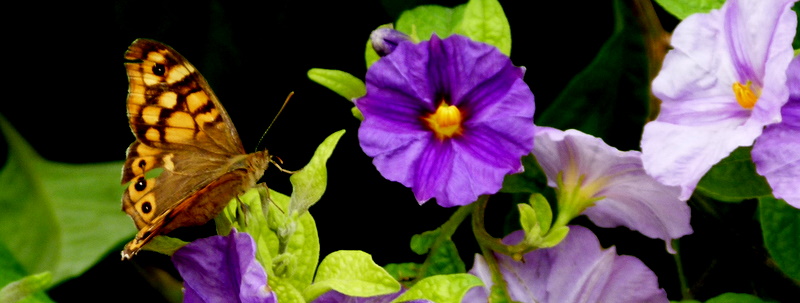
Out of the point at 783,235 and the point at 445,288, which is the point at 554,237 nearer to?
the point at 445,288

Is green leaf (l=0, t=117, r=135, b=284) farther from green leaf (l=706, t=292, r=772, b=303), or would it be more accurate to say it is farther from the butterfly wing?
green leaf (l=706, t=292, r=772, b=303)

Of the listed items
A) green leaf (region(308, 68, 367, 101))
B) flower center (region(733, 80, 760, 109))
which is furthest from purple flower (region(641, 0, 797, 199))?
green leaf (region(308, 68, 367, 101))

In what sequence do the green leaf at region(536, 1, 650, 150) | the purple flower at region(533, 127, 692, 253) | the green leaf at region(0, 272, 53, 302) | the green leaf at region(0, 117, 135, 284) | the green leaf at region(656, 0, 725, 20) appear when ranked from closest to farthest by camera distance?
the green leaf at region(0, 272, 53, 302)
the purple flower at region(533, 127, 692, 253)
the green leaf at region(656, 0, 725, 20)
the green leaf at region(536, 1, 650, 150)
the green leaf at region(0, 117, 135, 284)

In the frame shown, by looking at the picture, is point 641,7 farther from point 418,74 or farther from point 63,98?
point 63,98

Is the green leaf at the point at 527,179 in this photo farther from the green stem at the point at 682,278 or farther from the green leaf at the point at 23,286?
the green leaf at the point at 23,286

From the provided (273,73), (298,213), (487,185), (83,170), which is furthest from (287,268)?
(83,170)

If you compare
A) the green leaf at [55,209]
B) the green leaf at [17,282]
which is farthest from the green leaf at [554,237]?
the green leaf at [55,209]
